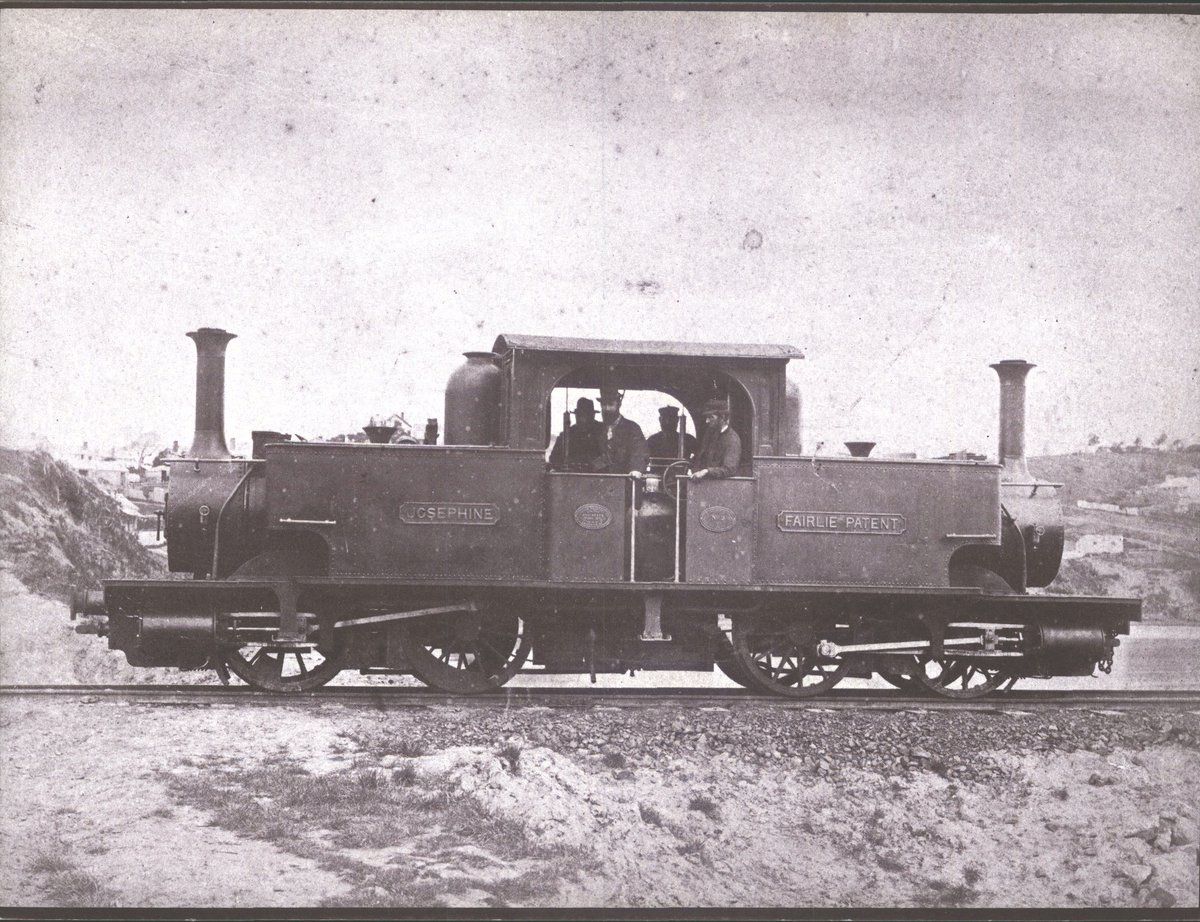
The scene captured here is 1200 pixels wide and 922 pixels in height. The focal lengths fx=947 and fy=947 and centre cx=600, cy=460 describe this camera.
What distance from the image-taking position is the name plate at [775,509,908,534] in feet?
24.6

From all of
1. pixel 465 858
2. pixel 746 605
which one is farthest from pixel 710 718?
pixel 465 858

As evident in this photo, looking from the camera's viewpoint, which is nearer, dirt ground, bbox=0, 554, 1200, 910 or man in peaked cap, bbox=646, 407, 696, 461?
dirt ground, bbox=0, 554, 1200, 910

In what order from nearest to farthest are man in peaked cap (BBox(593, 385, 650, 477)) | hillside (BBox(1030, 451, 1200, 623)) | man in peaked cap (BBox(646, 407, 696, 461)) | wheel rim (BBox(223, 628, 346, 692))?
wheel rim (BBox(223, 628, 346, 692)) < man in peaked cap (BBox(593, 385, 650, 477)) < man in peaked cap (BBox(646, 407, 696, 461)) < hillside (BBox(1030, 451, 1200, 623))

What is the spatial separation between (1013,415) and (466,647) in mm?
5404

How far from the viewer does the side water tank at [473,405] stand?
7.73m

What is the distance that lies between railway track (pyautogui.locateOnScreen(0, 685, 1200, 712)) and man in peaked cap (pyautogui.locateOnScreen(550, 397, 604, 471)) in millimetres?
1888

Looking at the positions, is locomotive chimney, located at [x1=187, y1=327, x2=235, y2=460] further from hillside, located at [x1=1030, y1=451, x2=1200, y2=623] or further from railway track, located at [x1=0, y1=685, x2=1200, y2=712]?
hillside, located at [x1=1030, y1=451, x2=1200, y2=623]

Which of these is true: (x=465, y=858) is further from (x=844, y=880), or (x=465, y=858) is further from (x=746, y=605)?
(x=746, y=605)

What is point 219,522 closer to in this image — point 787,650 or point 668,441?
point 668,441

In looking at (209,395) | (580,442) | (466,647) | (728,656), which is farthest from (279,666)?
(728,656)

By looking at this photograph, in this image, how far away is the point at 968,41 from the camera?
7.53 metres

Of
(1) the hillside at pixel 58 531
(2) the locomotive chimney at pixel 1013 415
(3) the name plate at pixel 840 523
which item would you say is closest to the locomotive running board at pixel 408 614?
(3) the name plate at pixel 840 523

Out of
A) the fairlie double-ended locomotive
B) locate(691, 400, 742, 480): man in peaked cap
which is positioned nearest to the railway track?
the fairlie double-ended locomotive

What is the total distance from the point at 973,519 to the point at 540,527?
355 cm
